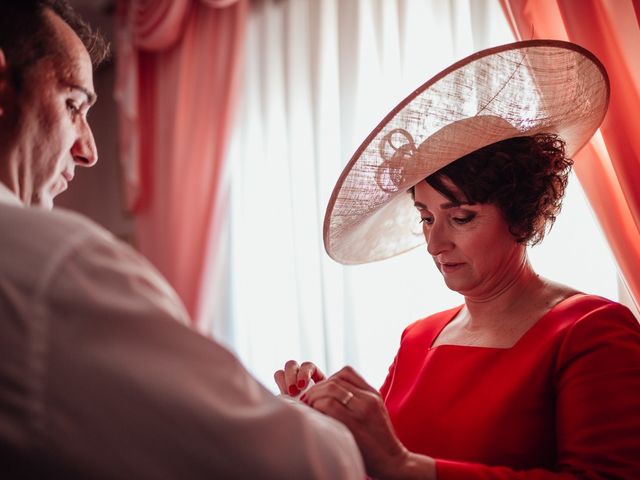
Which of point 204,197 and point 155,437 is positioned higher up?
point 204,197

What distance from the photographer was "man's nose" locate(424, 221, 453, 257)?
140 centimetres

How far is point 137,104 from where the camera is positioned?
3354 mm

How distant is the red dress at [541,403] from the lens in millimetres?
1062

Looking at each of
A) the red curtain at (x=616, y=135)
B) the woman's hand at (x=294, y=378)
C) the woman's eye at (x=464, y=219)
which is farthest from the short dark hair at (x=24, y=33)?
the red curtain at (x=616, y=135)

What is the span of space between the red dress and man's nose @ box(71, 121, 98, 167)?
777mm

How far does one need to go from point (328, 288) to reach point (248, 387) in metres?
1.83

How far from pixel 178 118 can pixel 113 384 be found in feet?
8.91

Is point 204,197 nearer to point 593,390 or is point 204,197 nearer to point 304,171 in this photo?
point 304,171

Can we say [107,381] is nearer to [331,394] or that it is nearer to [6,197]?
[6,197]

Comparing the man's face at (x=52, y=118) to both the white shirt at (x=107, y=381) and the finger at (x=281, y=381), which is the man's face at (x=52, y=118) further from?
the finger at (x=281, y=381)

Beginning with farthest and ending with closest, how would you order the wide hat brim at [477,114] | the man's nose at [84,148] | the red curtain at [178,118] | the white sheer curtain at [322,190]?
the red curtain at [178,118], the white sheer curtain at [322,190], the wide hat brim at [477,114], the man's nose at [84,148]

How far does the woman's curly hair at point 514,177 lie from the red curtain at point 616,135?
0.73ft

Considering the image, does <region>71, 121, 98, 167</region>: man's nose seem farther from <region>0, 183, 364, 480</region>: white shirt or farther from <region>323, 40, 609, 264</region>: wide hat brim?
<region>323, 40, 609, 264</region>: wide hat brim

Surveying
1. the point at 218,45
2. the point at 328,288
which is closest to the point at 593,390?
the point at 328,288
